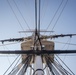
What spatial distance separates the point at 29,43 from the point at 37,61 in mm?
4124

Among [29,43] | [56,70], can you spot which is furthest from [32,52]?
[29,43]

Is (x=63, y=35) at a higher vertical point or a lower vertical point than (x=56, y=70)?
higher

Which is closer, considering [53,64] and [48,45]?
[53,64]

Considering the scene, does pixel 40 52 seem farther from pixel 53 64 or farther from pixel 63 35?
pixel 63 35

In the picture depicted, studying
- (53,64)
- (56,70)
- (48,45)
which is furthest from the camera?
(48,45)

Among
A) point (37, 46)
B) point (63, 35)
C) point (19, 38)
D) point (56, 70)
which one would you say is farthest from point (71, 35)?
point (37, 46)

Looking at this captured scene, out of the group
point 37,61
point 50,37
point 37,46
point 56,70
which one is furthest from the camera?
point 50,37

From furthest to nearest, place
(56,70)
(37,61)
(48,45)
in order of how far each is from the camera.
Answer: (48,45) < (56,70) < (37,61)

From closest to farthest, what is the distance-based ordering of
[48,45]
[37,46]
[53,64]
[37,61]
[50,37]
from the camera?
[37,61]
[37,46]
[53,64]
[48,45]
[50,37]

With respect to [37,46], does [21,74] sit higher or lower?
lower

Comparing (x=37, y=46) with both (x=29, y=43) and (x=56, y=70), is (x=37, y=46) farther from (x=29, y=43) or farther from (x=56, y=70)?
(x=29, y=43)

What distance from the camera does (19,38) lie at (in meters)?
14.4

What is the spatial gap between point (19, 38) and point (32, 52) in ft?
25.6

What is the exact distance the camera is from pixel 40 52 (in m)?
6.74
